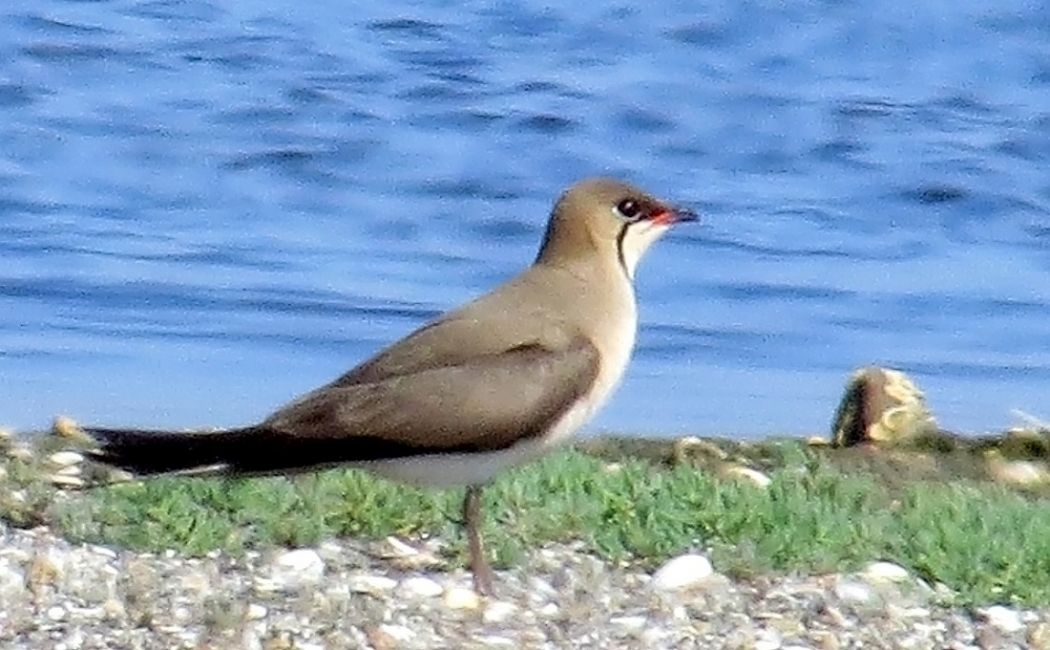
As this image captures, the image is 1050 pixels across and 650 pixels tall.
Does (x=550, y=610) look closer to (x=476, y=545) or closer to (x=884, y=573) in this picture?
(x=476, y=545)

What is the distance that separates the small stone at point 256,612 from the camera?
6867mm

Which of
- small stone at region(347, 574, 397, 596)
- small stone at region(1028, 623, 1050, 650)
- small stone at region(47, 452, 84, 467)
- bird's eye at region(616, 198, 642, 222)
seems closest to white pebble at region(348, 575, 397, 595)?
small stone at region(347, 574, 397, 596)

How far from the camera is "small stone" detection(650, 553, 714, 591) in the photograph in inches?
284

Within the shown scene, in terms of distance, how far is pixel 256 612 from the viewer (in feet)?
22.6

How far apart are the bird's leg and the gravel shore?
0.04 m

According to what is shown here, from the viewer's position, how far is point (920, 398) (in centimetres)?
965

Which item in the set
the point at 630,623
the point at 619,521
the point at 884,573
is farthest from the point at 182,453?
the point at 884,573

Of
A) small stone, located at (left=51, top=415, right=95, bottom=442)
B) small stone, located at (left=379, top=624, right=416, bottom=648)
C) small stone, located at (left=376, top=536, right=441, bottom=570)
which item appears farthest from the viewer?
small stone, located at (left=51, top=415, right=95, bottom=442)

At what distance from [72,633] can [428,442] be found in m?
0.95

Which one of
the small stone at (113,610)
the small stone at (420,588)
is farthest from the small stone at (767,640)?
the small stone at (113,610)

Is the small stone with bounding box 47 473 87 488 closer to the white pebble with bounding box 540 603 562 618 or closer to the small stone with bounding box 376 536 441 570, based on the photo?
the small stone with bounding box 376 536 441 570

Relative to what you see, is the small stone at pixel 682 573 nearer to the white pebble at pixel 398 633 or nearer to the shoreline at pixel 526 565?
the shoreline at pixel 526 565

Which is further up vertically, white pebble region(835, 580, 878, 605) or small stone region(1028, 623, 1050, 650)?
white pebble region(835, 580, 878, 605)

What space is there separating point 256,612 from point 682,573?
1.05m
